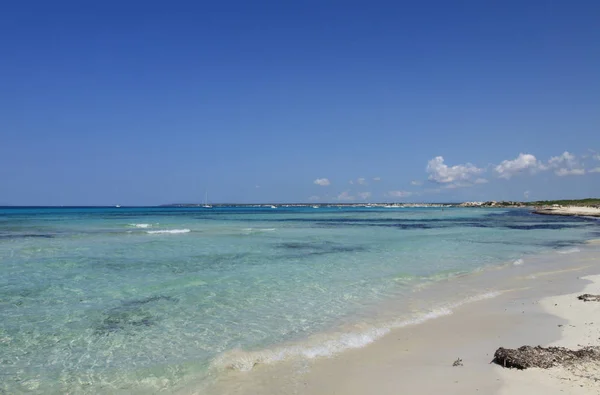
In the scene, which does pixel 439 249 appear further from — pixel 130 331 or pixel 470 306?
pixel 130 331

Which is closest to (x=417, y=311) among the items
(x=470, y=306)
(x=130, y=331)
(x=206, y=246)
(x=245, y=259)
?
(x=470, y=306)

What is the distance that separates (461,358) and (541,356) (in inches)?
50.1

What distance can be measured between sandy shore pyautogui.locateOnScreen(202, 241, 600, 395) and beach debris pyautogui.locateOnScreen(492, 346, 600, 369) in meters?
0.19

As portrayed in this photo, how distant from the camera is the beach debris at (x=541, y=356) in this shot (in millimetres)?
6660

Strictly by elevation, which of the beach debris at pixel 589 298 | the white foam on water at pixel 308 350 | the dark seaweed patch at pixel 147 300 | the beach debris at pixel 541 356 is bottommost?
the white foam on water at pixel 308 350

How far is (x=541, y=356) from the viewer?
→ 22.5ft

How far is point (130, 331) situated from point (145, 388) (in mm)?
2991

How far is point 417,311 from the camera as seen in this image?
1084cm

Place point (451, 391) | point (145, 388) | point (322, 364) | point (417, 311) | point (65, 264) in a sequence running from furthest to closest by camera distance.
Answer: point (65, 264) → point (417, 311) → point (322, 364) → point (145, 388) → point (451, 391)

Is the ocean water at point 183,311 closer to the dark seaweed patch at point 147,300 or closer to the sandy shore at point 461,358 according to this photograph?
the dark seaweed patch at point 147,300

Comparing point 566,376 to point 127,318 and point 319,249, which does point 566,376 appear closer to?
point 127,318

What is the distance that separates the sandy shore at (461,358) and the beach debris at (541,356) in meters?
0.19

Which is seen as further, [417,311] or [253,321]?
[417,311]

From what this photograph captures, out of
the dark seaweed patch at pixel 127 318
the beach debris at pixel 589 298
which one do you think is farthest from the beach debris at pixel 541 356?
the dark seaweed patch at pixel 127 318
